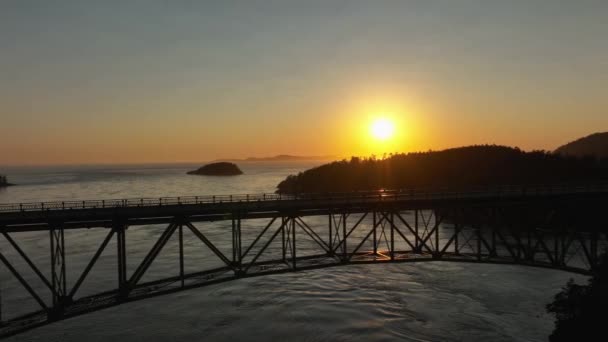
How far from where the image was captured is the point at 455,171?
523 feet

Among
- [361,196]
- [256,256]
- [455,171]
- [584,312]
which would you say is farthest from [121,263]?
[455,171]

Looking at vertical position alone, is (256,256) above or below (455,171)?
below

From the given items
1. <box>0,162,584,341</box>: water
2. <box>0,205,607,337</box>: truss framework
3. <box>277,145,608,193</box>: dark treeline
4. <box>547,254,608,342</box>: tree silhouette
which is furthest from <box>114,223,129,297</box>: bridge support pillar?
<box>277,145,608,193</box>: dark treeline

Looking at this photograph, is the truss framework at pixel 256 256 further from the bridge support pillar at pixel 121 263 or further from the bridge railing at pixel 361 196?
the bridge railing at pixel 361 196

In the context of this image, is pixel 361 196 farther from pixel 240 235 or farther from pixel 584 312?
pixel 584 312

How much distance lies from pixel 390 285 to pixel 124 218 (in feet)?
110

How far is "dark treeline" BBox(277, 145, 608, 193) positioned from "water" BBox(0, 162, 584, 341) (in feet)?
267

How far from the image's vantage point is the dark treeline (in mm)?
141375

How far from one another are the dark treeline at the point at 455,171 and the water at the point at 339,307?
81399mm

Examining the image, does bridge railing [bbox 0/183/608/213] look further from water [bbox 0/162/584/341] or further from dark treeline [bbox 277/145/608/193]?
dark treeline [bbox 277/145/608/193]

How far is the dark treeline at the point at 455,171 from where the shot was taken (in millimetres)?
141375

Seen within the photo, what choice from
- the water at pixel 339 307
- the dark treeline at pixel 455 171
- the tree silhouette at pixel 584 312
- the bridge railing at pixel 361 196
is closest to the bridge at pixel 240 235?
the bridge railing at pixel 361 196

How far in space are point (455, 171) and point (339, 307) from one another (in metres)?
128

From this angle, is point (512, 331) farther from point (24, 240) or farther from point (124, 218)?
point (24, 240)
